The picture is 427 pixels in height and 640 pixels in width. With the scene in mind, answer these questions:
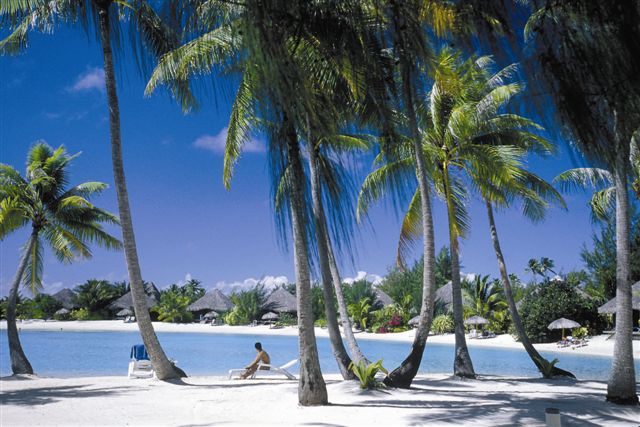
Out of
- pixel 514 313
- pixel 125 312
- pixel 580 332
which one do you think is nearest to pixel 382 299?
pixel 580 332

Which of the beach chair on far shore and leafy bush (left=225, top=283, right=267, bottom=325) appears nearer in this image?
the beach chair on far shore

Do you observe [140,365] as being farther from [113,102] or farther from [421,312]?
[421,312]

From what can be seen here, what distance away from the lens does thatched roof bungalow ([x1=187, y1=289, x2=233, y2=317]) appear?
46.2 meters

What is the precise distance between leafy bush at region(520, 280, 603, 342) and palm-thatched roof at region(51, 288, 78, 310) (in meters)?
40.8

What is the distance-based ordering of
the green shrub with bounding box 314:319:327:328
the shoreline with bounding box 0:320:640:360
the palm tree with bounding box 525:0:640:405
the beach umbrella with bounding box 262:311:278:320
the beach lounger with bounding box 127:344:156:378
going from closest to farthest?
the palm tree with bounding box 525:0:640:405 < the beach lounger with bounding box 127:344:156:378 < the shoreline with bounding box 0:320:640:360 < the green shrub with bounding box 314:319:327:328 < the beach umbrella with bounding box 262:311:278:320

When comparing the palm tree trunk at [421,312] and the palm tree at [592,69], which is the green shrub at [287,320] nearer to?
the palm tree trunk at [421,312]

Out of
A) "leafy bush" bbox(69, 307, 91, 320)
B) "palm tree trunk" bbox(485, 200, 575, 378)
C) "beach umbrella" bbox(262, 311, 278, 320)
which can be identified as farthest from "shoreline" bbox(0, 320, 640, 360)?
"palm tree trunk" bbox(485, 200, 575, 378)

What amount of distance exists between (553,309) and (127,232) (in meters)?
20.3

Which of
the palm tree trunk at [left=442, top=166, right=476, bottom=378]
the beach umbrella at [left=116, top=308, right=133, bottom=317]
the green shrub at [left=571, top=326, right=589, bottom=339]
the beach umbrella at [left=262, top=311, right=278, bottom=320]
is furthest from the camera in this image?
the beach umbrella at [left=116, top=308, right=133, bottom=317]

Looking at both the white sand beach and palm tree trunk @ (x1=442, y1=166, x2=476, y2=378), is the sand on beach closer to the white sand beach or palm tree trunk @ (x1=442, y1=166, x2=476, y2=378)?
the white sand beach

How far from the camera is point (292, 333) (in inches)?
1416

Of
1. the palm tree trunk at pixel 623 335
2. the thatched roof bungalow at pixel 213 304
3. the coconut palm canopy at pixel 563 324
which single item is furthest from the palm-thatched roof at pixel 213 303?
the palm tree trunk at pixel 623 335

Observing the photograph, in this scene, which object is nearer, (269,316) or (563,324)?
(563,324)

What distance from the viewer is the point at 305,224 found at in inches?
203
